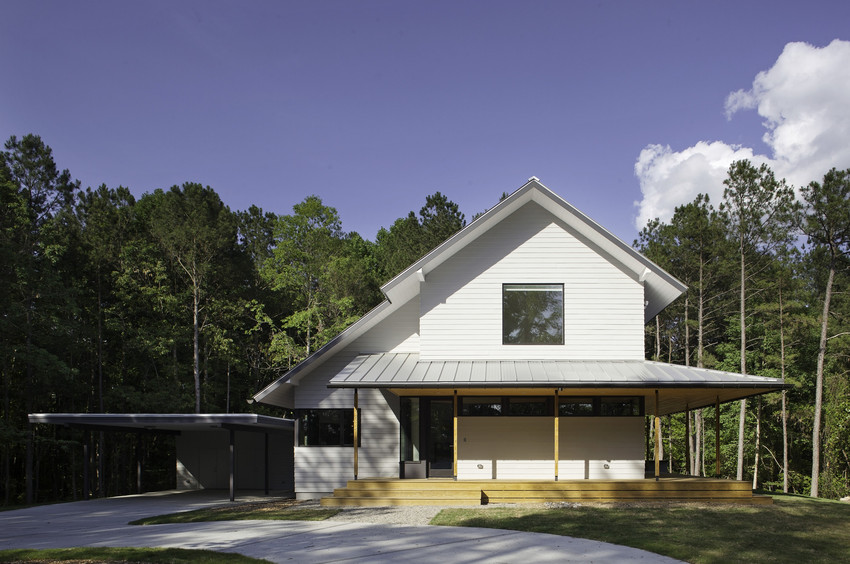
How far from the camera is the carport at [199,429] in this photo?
1584 cm

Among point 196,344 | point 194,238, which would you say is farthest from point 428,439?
point 194,238

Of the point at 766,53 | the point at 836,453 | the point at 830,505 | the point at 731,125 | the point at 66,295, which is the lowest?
the point at 836,453

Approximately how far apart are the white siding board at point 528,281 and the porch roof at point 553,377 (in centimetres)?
38

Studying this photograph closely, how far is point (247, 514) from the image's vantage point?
12.9 metres

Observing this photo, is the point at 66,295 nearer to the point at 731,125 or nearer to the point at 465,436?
the point at 465,436

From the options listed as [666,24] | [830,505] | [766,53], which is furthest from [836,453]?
[666,24]

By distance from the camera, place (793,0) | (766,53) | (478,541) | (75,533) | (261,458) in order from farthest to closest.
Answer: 1. (261,458)
2. (766,53)
3. (793,0)
4. (75,533)
5. (478,541)

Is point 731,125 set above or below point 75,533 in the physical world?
above

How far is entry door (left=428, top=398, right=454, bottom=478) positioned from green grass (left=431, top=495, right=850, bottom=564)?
124 inches

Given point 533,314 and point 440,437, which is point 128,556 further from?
point 533,314

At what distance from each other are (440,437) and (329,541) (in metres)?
6.69

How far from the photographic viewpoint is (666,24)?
1581 cm

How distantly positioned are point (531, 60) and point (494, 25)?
4.41 feet

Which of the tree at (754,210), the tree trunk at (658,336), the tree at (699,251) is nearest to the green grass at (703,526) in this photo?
the tree at (754,210)
